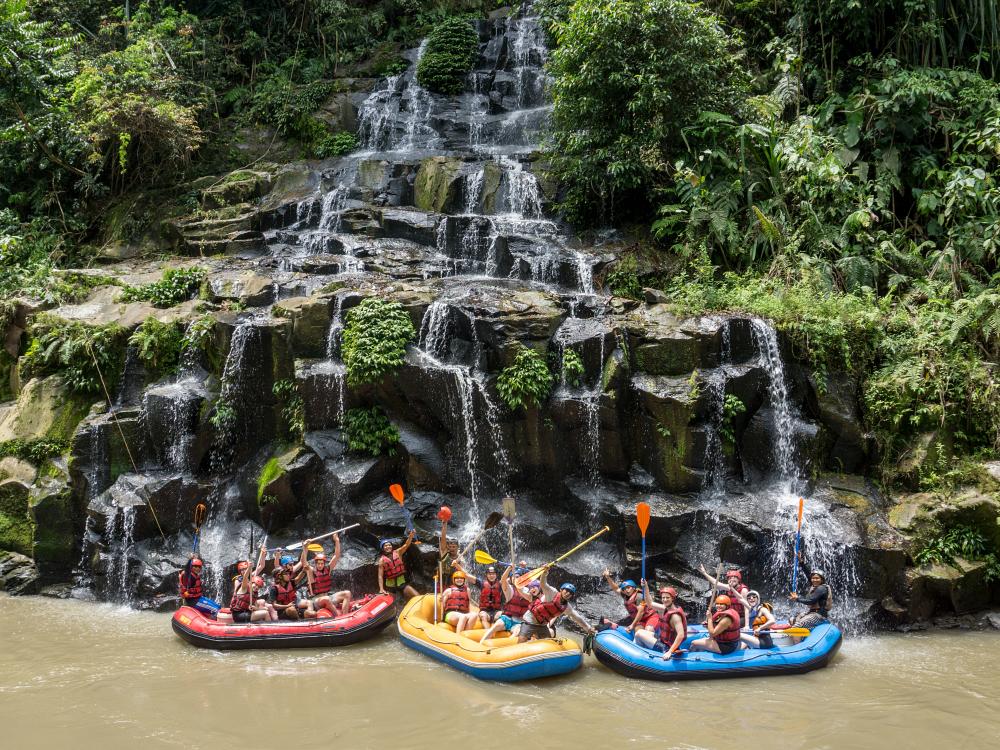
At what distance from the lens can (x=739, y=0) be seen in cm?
1524

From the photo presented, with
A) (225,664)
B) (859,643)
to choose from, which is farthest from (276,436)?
(859,643)

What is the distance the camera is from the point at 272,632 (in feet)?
26.3

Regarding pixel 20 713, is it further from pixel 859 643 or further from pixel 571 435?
pixel 859 643

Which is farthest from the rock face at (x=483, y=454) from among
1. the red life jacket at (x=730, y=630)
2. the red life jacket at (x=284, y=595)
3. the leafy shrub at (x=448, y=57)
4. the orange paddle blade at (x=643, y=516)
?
the leafy shrub at (x=448, y=57)

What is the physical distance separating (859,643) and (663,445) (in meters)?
3.12

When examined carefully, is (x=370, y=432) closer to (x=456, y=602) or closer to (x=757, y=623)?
(x=456, y=602)

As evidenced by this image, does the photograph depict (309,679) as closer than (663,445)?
Yes

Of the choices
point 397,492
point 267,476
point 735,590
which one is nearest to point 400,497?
point 397,492

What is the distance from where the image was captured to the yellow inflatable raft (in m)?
7.08

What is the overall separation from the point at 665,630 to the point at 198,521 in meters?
5.79

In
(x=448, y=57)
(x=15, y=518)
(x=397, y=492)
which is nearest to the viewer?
(x=397, y=492)

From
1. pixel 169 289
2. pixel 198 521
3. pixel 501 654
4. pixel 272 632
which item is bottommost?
pixel 272 632

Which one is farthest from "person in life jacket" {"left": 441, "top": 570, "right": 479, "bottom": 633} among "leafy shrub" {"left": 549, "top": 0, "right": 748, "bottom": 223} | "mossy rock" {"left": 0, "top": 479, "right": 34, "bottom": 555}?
"leafy shrub" {"left": 549, "top": 0, "right": 748, "bottom": 223}

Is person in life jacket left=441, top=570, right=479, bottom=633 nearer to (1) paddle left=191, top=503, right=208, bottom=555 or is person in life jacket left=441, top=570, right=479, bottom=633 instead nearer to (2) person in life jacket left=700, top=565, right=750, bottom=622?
(2) person in life jacket left=700, top=565, right=750, bottom=622
